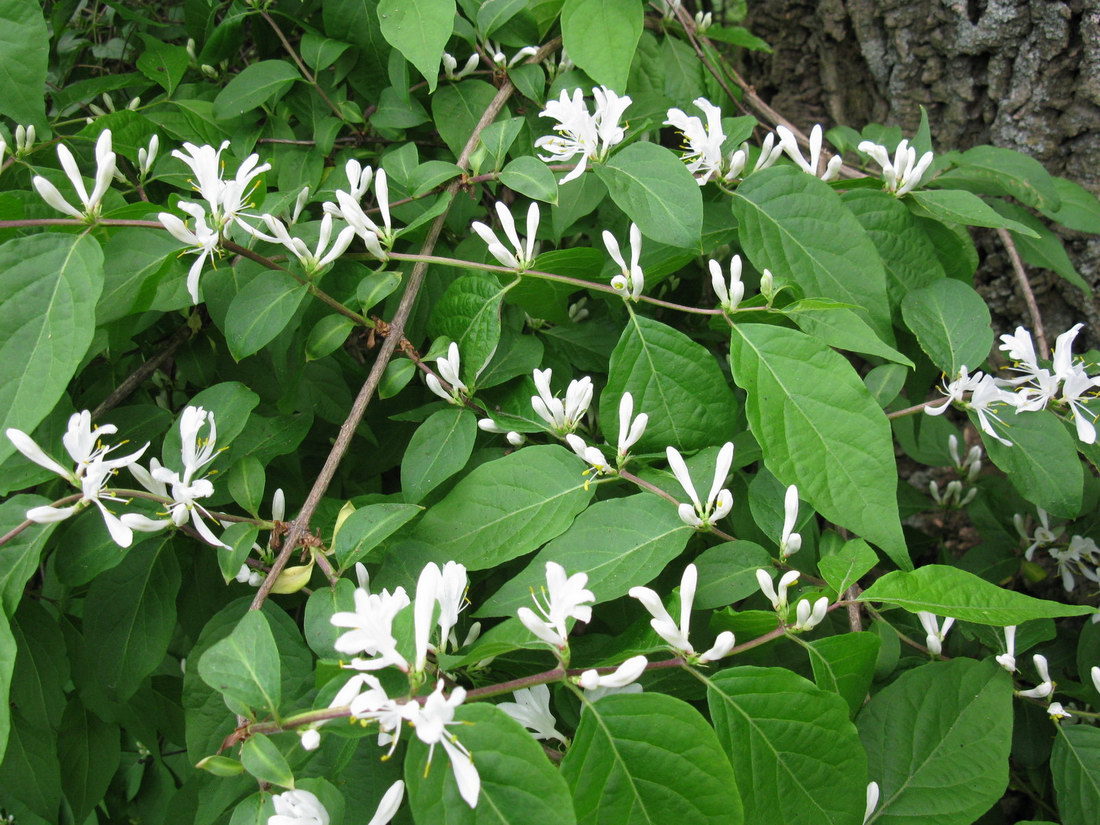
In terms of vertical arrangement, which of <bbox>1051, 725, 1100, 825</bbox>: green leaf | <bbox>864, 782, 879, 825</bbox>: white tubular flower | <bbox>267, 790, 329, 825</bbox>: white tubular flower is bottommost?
<bbox>1051, 725, 1100, 825</bbox>: green leaf

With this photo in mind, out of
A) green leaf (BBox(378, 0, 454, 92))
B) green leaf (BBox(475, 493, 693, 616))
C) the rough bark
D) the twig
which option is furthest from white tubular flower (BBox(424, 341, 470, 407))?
the rough bark

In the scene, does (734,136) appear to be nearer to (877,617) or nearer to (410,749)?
(877,617)

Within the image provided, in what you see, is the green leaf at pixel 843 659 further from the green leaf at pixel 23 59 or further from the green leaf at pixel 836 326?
the green leaf at pixel 23 59

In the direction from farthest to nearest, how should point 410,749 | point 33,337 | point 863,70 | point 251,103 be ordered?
point 863,70 → point 251,103 → point 33,337 → point 410,749

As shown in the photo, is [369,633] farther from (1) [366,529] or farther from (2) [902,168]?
(2) [902,168]

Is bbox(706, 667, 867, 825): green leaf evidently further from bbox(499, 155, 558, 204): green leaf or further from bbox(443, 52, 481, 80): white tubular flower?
bbox(443, 52, 481, 80): white tubular flower

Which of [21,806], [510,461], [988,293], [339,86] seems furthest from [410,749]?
[988,293]

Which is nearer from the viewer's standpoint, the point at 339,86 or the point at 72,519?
the point at 72,519

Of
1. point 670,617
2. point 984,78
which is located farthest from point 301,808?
point 984,78
